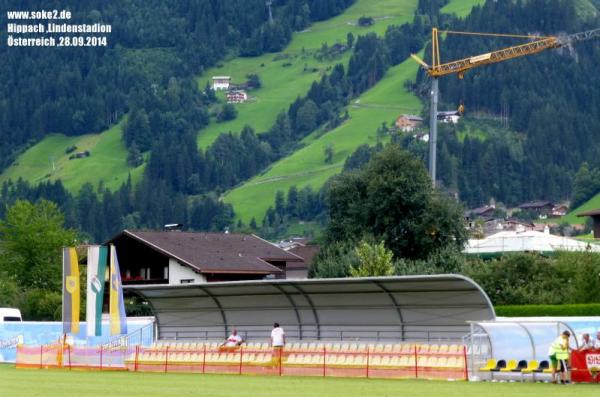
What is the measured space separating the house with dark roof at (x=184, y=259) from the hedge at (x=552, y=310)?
115 feet

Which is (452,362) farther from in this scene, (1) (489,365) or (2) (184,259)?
(2) (184,259)

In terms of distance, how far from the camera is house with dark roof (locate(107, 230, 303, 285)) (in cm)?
8944

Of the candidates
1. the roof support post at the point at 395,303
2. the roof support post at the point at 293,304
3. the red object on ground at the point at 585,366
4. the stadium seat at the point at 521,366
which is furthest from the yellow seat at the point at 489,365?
the roof support post at the point at 293,304

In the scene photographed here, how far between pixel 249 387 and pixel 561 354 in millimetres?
8338

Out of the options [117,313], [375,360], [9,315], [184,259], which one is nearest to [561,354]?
[375,360]

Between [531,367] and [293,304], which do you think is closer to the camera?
[531,367]

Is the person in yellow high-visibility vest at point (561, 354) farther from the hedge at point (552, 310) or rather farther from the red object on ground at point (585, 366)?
the hedge at point (552, 310)

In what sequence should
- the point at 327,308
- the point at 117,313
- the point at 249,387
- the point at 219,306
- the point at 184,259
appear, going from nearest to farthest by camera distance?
the point at 249,387, the point at 327,308, the point at 219,306, the point at 117,313, the point at 184,259

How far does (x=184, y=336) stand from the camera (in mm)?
50750

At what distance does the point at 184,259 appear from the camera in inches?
3514

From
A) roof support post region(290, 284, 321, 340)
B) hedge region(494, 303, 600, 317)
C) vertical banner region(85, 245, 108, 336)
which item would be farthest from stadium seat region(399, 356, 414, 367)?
hedge region(494, 303, 600, 317)

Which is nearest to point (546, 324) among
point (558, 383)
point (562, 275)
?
point (558, 383)

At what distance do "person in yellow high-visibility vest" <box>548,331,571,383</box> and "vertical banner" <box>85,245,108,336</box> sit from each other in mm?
20477

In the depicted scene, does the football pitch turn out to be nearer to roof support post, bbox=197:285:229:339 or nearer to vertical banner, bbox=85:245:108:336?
roof support post, bbox=197:285:229:339
